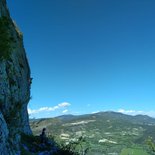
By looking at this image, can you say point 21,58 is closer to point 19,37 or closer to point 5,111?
point 19,37

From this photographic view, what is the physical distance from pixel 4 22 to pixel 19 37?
16.3 m

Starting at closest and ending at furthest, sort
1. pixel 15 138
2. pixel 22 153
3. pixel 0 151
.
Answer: pixel 0 151
pixel 15 138
pixel 22 153

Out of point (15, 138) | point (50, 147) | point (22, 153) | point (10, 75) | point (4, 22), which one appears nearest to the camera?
point (15, 138)

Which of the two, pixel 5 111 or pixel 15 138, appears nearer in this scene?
pixel 15 138

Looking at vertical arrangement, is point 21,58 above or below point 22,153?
above

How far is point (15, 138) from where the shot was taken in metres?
12.3

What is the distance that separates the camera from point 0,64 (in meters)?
14.9

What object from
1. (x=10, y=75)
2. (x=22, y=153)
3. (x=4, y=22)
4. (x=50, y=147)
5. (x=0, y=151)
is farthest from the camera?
(x=10, y=75)

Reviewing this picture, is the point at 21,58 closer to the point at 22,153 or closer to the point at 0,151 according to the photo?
the point at 22,153

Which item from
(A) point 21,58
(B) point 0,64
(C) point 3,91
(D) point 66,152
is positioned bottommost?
(D) point 66,152

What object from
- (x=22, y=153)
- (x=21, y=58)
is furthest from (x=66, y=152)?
(x=21, y=58)

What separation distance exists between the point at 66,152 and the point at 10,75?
22.9ft

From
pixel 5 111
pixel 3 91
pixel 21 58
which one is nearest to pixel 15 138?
pixel 5 111

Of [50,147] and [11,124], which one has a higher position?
[11,124]
